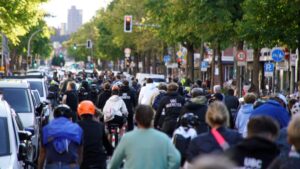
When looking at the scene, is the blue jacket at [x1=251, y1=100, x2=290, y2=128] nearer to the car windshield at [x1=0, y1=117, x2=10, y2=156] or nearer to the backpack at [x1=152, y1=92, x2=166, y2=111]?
the car windshield at [x1=0, y1=117, x2=10, y2=156]

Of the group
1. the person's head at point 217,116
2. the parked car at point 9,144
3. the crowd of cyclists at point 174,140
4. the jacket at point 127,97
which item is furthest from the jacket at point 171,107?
the jacket at point 127,97

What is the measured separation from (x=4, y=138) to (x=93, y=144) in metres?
1.39

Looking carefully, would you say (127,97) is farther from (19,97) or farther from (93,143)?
(93,143)

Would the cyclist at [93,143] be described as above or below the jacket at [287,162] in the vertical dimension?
below

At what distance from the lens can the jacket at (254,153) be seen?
7.69 meters

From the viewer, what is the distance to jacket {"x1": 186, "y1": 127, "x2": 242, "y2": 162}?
8.68 metres

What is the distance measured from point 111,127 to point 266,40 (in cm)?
1429

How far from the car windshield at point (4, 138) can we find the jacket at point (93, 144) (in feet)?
3.45

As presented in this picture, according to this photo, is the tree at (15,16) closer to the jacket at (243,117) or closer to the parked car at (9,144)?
the jacket at (243,117)

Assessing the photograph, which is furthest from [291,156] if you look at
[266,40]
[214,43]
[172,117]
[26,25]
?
[214,43]

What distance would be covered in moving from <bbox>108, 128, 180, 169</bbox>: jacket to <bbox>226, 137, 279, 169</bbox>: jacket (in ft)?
4.35

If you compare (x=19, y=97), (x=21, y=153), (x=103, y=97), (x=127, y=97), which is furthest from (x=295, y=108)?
(x=127, y=97)

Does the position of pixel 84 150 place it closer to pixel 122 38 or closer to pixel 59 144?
pixel 59 144

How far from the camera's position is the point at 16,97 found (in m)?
20.2
